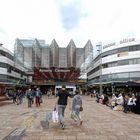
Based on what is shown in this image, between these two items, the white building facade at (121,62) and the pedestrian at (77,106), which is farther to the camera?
the white building facade at (121,62)

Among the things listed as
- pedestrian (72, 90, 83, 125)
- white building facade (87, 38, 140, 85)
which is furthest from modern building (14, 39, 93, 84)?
pedestrian (72, 90, 83, 125)

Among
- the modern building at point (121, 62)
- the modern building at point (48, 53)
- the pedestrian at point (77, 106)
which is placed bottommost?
the pedestrian at point (77, 106)

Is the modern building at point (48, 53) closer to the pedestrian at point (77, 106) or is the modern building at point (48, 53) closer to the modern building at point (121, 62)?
the modern building at point (121, 62)

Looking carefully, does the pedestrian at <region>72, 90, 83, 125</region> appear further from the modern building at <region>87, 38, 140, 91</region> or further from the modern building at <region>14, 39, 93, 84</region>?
the modern building at <region>14, 39, 93, 84</region>

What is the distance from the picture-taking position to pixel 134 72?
228 ft

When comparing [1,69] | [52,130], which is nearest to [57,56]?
[1,69]

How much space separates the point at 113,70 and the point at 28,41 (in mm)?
93937

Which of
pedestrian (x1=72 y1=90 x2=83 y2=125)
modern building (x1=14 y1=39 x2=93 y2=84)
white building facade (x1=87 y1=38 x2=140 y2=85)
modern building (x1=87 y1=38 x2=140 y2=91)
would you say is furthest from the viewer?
modern building (x1=14 y1=39 x2=93 y2=84)

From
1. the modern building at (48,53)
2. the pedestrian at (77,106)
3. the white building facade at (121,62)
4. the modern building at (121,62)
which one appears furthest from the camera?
the modern building at (48,53)

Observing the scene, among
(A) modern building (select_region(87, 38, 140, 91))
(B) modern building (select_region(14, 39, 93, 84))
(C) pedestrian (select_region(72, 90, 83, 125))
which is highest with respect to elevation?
(B) modern building (select_region(14, 39, 93, 84))

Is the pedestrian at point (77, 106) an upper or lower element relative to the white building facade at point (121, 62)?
lower

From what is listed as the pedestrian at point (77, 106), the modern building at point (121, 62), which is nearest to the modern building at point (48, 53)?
the modern building at point (121, 62)

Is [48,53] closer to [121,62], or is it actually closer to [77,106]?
[121,62]

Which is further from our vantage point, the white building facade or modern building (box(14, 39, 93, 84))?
modern building (box(14, 39, 93, 84))
